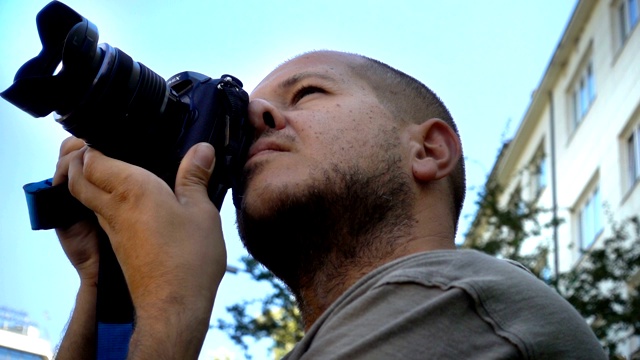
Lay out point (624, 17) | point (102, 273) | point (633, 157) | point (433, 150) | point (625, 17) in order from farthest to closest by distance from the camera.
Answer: point (624, 17), point (625, 17), point (633, 157), point (433, 150), point (102, 273)

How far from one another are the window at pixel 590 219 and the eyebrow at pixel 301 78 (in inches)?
854

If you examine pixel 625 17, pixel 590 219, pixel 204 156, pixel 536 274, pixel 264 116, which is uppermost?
pixel 625 17

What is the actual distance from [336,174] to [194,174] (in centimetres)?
42

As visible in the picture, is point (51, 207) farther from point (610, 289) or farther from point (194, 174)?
point (610, 289)

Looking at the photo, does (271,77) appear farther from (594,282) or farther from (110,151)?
(594,282)

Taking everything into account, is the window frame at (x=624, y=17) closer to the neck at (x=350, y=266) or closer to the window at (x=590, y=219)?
the window at (x=590, y=219)

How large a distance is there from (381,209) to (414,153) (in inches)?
11.3

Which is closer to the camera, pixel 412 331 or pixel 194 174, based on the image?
pixel 412 331

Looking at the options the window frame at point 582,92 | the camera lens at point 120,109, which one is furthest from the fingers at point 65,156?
the window frame at point 582,92

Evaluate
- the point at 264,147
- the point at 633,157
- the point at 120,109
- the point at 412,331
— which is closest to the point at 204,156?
the point at 120,109

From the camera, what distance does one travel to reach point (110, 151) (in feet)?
8.50

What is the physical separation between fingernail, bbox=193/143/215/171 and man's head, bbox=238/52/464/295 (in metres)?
0.24

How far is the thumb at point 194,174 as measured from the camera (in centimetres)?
250

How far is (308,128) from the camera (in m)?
2.92
